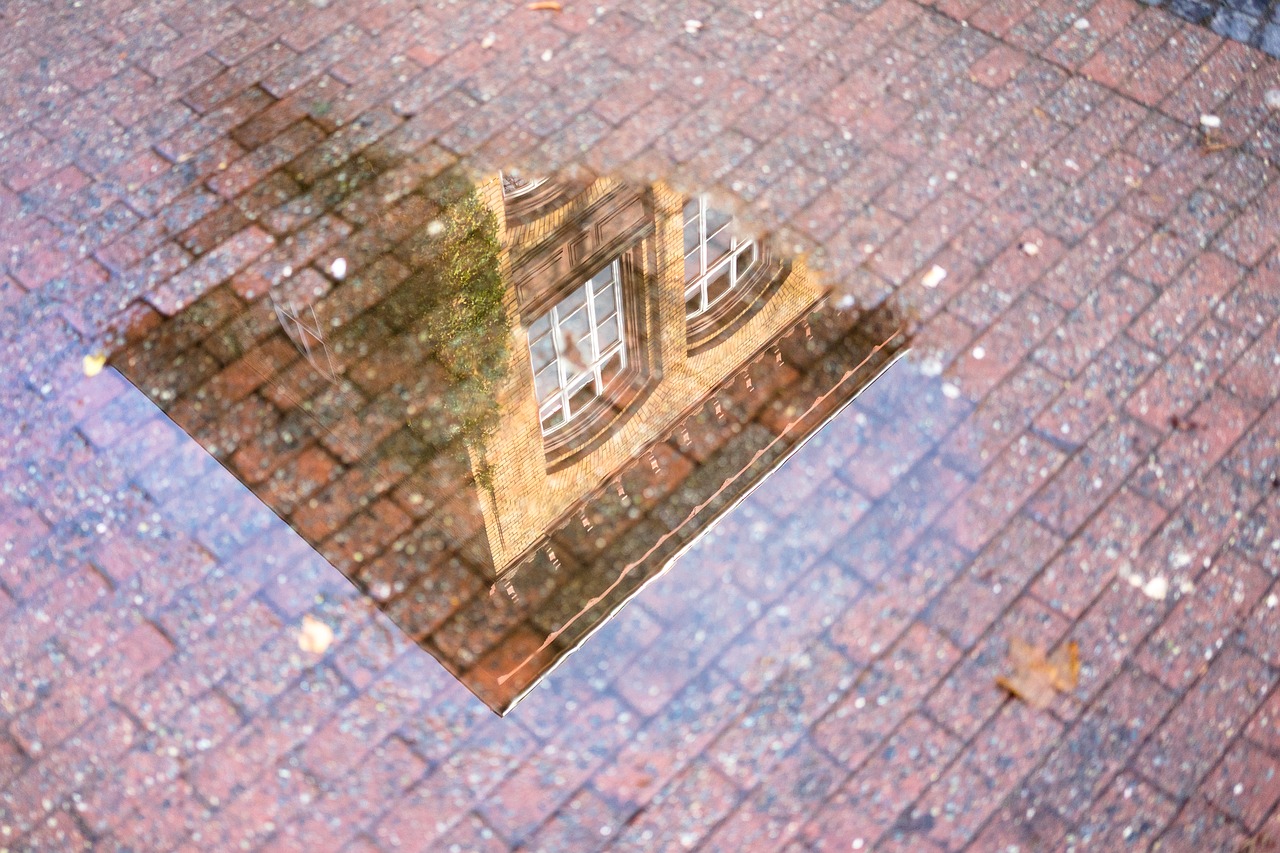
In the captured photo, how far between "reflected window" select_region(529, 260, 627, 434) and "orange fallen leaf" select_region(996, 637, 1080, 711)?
2006 mm

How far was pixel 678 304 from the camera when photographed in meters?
5.12

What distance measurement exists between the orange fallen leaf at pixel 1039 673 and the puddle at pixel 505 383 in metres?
1.19

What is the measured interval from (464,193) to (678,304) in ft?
4.05

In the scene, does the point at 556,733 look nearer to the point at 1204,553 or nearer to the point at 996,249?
the point at 1204,553

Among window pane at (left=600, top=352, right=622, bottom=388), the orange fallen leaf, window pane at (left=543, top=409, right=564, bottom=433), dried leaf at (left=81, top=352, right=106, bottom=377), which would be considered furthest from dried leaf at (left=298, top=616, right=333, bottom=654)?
the orange fallen leaf

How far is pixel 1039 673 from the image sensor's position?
4035 millimetres

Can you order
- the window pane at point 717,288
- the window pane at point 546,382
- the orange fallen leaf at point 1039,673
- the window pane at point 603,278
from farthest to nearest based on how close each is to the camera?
1. the window pane at point 603,278
2. the window pane at point 717,288
3. the window pane at point 546,382
4. the orange fallen leaf at point 1039,673

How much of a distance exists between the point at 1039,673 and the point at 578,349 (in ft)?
7.61

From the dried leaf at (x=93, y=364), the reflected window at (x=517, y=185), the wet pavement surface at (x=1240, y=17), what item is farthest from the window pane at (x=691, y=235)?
the wet pavement surface at (x=1240, y=17)

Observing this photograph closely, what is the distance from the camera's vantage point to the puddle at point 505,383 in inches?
173

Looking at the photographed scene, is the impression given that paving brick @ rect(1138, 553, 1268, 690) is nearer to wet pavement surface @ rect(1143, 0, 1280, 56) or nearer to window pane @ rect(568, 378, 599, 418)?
window pane @ rect(568, 378, 599, 418)

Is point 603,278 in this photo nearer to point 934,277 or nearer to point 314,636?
point 934,277

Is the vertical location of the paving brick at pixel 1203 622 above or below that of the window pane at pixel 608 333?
below

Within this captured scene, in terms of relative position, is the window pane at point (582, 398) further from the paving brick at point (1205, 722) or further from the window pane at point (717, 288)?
the paving brick at point (1205, 722)
